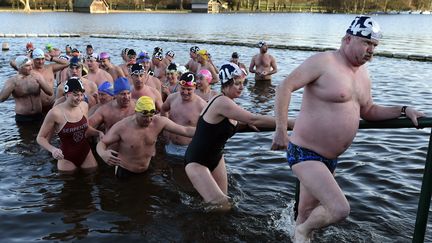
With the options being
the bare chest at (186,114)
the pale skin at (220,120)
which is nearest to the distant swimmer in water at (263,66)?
the bare chest at (186,114)

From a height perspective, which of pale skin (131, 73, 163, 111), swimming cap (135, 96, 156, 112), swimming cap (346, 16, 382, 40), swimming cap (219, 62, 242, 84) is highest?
swimming cap (346, 16, 382, 40)

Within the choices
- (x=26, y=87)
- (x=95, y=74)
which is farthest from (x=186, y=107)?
(x=26, y=87)

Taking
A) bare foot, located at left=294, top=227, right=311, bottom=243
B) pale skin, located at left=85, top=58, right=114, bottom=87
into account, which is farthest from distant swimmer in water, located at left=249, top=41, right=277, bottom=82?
bare foot, located at left=294, top=227, right=311, bottom=243

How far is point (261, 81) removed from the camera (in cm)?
1739

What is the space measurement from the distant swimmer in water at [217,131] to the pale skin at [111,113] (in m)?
2.78

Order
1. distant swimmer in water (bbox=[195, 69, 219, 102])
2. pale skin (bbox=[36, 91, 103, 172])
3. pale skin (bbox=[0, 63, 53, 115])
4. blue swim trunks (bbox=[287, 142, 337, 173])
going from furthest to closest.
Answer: pale skin (bbox=[0, 63, 53, 115]), distant swimmer in water (bbox=[195, 69, 219, 102]), pale skin (bbox=[36, 91, 103, 172]), blue swim trunks (bbox=[287, 142, 337, 173])

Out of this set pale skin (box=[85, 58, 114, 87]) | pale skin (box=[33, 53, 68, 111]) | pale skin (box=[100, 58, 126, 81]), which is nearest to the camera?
pale skin (box=[85, 58, 114, 87])

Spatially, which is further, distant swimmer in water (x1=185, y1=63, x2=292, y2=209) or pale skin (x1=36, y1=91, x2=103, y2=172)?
pale skin (x1=36, y1=91, x2=103, y2=172)

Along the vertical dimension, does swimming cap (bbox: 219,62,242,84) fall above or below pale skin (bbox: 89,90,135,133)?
above

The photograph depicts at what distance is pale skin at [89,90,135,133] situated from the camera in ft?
25.8

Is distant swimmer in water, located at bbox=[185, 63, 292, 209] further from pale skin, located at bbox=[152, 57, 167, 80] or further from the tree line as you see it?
the tree line

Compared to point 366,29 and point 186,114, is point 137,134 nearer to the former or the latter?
point 186,114

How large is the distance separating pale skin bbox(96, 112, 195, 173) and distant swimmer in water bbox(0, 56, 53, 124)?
16.6ft

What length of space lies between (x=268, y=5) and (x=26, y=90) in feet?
554
